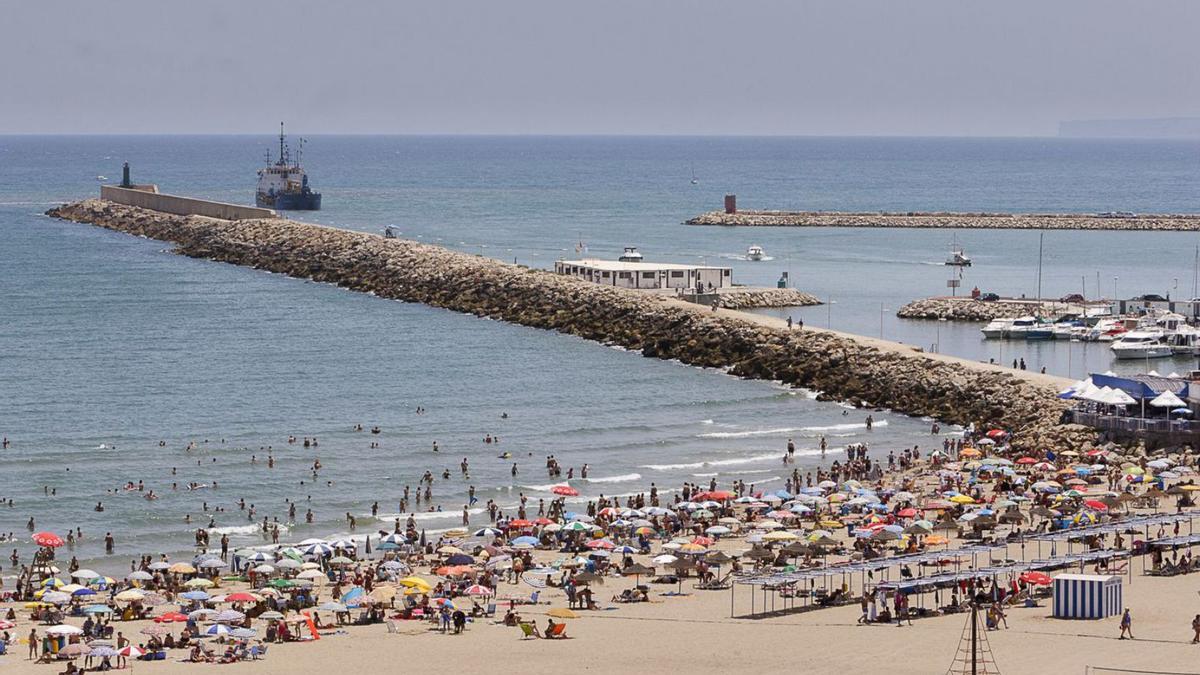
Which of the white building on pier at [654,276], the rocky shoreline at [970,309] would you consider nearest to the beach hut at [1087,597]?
the rocky shoreline at [970,309]

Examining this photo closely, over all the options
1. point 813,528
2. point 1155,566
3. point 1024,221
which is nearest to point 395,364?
point 813,528

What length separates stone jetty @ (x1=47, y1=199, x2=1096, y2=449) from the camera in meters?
58.7

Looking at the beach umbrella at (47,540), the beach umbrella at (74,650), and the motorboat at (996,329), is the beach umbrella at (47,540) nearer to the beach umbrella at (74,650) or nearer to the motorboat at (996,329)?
the beach umbrella at (74,650)

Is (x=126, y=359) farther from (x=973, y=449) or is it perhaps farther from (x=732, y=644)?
(x=732, y=644)

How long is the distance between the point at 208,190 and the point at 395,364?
4759 inches

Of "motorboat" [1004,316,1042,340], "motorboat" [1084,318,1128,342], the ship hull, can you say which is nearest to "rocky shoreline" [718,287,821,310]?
"motorboat" [1004,316,1042,340]

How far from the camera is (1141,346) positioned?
2842 inches

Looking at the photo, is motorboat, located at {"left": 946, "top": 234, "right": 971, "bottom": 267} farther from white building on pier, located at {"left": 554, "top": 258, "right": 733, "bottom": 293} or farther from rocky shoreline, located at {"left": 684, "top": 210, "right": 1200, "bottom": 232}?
rocky shoreline, located at {"left": 684, "top": 210, "right": 1200, "bottom": 232}

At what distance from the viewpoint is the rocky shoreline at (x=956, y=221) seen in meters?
136

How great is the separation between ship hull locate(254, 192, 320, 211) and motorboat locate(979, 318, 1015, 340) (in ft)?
252

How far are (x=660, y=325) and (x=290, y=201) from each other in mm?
73206

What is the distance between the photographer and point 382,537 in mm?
43094

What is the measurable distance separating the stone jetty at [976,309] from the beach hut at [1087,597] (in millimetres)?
49629

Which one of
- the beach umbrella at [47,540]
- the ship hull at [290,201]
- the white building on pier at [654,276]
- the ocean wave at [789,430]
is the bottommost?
the beach umbrella at [47,540]
